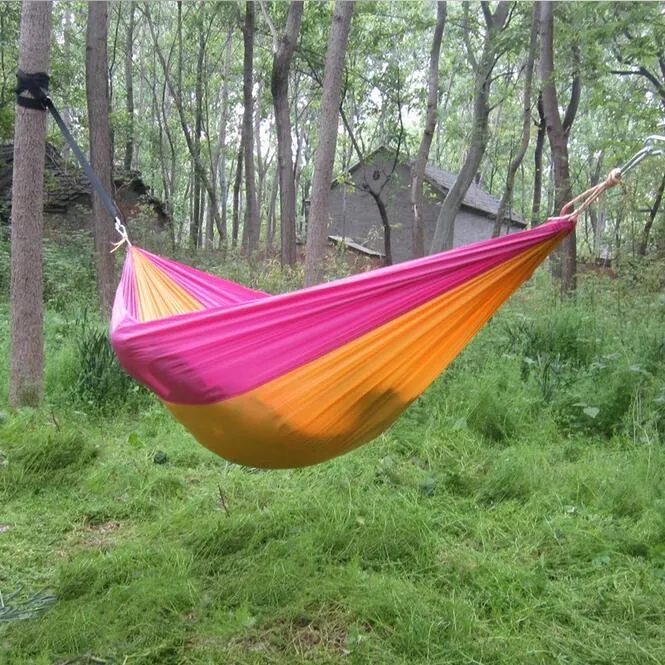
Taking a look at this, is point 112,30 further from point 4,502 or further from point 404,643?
point 404,643

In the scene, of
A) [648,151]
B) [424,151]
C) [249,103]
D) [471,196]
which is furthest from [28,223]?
[471,196]

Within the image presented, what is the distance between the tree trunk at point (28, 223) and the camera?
2924mm

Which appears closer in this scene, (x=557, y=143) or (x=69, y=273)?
(x=557, y=143)

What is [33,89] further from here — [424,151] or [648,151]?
[424,151]

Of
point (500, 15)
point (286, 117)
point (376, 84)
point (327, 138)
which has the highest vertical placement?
point (500, 15)

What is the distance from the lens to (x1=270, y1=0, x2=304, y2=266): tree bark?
7.13m

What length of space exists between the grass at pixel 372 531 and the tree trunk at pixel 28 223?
225 mm

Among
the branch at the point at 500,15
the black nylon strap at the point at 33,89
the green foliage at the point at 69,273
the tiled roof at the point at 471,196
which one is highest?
the branch at the point at 500,15

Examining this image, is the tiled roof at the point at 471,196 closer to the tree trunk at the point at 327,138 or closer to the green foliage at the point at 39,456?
the tree trunk at the point at 327,138

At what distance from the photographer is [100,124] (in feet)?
19.4

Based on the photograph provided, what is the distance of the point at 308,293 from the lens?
1498 mm

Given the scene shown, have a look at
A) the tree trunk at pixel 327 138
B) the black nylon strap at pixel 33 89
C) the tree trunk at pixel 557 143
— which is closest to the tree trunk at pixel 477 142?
the tree trunk at pixel 557 143

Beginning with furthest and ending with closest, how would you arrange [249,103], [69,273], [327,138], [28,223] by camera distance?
[249,103]
[69,273]
[327,138]
[28,223]

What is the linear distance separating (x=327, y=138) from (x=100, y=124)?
2.63m
